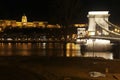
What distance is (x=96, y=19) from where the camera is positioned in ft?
341

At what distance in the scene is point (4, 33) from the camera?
180 meters

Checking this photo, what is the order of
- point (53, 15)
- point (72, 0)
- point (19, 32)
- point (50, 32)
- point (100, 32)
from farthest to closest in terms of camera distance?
point (19, 32) → point (50, 32) → point (100, 32) → point (53, 15) → point (72, 0)

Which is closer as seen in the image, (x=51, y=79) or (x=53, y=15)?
(x=51, y=79)

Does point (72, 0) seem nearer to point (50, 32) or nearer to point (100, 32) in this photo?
point (100, 32)

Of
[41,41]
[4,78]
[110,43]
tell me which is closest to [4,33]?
[41,41]

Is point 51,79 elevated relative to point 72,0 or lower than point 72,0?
lower

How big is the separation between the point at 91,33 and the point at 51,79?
93237 millimetres

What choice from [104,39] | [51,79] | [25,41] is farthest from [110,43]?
[51,79]

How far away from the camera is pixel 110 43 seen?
102 meters

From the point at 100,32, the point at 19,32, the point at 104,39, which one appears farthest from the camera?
the point at 19,32

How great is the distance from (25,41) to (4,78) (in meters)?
148

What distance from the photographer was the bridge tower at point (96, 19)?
10144 cm

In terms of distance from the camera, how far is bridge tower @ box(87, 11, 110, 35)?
333 ft

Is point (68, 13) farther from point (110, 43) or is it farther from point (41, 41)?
point (41, 41)
